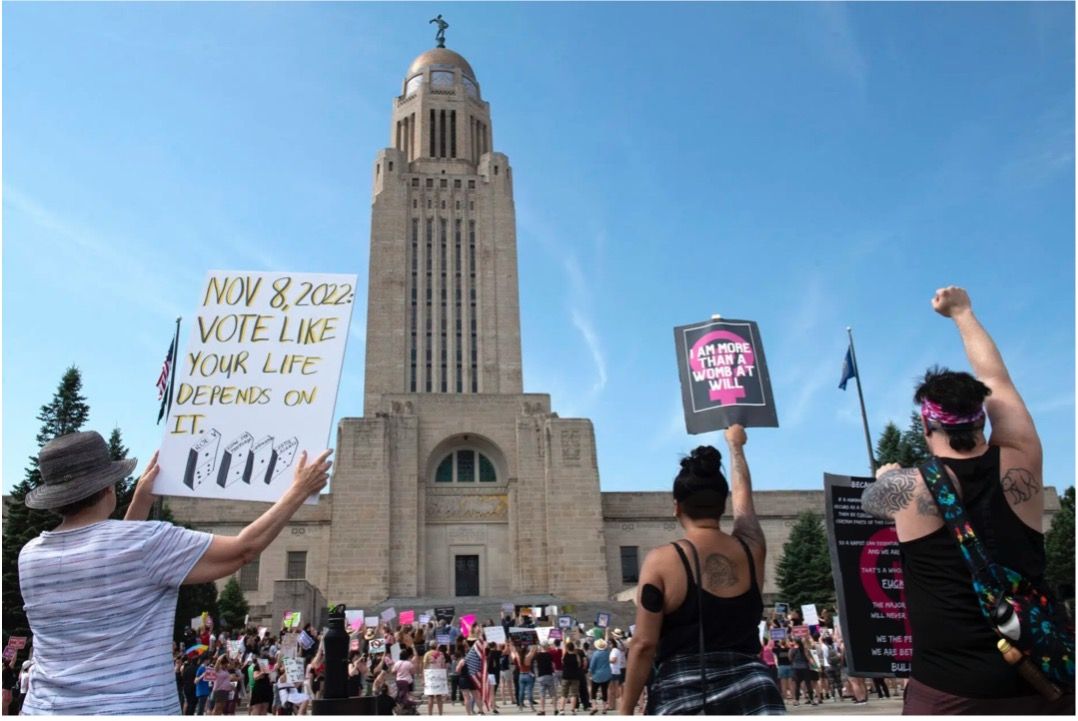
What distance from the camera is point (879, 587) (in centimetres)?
540

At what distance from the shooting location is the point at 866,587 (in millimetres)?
5371

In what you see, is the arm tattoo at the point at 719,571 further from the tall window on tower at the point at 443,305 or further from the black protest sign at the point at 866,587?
the tall window on tower at the point at 443,305

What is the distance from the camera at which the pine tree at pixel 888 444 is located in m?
45.2

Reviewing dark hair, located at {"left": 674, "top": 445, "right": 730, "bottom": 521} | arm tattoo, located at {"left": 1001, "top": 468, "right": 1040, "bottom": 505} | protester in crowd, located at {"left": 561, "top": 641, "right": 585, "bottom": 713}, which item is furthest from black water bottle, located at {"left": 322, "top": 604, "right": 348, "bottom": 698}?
protester in crowd, located at {"left": 561, "top": 641, "right": 585, "bottom": 713}

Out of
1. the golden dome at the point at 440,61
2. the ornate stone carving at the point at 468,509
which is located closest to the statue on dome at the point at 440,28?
the golden dome at the point at 440,61

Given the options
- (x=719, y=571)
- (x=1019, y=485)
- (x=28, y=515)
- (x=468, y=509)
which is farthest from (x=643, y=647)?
(x=468, y=509)

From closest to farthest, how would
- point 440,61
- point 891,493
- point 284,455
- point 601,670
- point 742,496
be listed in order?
point 891,493
point 742,496
point 284,455
point 601,670
point 440,61

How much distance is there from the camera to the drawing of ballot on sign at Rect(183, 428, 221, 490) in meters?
4.54

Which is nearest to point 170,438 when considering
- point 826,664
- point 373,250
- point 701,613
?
point 701,613

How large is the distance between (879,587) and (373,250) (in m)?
50.8

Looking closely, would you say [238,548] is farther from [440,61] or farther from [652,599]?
[440,61]

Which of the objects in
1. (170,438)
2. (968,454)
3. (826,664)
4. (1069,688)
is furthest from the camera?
(826,664)

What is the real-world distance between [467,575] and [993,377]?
4079 centimetres

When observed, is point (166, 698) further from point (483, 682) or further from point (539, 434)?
point (539, 434)
